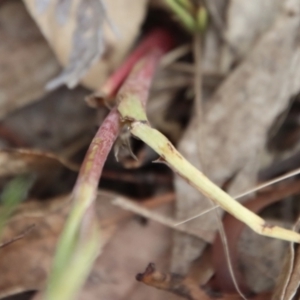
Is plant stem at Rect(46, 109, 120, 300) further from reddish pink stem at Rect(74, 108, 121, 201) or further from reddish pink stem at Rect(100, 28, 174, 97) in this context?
reddish pink stem at Rect(100, 28, 174, 97)

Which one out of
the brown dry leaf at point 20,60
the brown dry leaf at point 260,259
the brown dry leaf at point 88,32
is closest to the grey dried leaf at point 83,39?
the brown dry leaf at point 88,32

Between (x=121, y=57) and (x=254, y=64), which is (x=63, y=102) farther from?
(x=254, y=64)

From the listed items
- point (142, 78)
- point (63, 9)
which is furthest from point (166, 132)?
point (63, 9)

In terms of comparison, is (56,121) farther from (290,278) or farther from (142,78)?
(290,278)

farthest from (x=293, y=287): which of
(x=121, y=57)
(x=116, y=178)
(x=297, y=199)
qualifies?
(x=121, y=57)

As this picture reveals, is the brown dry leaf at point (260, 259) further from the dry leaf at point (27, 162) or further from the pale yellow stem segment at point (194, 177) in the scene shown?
the dry leaf at point (27, 162)

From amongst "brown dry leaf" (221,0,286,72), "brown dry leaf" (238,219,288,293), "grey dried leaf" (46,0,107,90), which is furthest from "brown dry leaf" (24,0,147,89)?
"brown dry leaf" (238,219,288,293)
